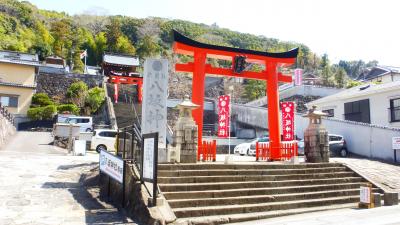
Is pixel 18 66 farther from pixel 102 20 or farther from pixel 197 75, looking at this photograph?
pixel 102 20

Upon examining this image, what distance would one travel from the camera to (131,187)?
9078mm

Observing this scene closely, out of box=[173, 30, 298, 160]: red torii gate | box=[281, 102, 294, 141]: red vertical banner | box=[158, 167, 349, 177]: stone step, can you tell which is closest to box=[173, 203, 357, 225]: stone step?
box=[158, 167, 349, 177]: stone step

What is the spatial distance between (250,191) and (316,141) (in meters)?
5.85

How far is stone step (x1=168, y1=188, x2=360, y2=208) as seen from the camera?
909cm

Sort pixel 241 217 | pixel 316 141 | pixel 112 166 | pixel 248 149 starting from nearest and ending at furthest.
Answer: pixel 241 217 < pixel 112 166 < pixel 316 141 < pixel 248 149

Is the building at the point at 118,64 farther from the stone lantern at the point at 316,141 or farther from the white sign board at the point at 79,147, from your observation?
the stone lantern at the point at 316,141

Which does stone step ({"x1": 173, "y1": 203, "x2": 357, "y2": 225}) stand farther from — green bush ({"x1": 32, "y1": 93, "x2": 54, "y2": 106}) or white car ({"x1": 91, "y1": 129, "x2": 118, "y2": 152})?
green bush ({"x1": 32, "y1": 93, "x2": 54, "y2": 106})

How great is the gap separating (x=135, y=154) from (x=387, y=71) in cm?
4551

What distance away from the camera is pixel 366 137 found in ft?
74.3

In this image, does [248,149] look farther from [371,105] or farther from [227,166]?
[227,166]

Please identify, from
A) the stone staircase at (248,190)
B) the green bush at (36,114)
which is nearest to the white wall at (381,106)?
the stone staircase at (248,190)

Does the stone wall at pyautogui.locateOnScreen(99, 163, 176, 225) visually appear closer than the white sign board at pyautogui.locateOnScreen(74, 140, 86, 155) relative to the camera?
Yes

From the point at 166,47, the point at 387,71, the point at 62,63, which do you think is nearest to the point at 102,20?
the point at 166,47

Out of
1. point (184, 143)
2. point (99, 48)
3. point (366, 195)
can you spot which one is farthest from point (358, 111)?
point (99, 48)
